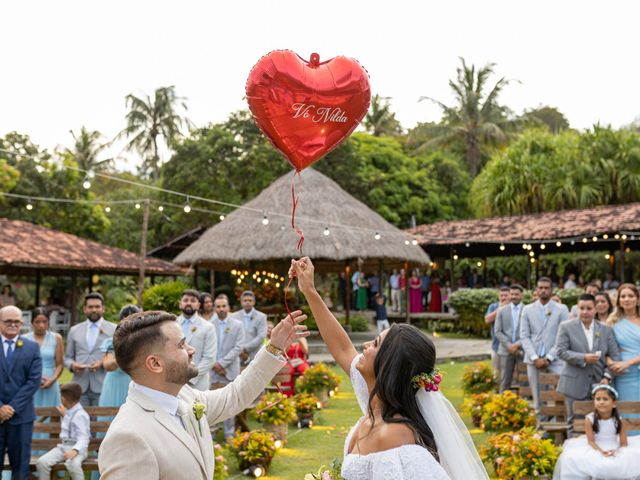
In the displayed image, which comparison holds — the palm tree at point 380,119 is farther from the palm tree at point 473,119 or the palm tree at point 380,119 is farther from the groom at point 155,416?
the groom at point 155,416

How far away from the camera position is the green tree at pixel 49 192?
2908 centimetres

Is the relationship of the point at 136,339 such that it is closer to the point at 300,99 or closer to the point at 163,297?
the point at 300,99

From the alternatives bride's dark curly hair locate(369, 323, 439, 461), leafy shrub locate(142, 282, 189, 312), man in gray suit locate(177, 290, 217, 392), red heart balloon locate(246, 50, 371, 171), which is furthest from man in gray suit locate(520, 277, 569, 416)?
leafy shrub locate(142, 282, 189, 312)

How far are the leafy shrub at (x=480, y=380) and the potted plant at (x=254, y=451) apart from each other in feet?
16.0

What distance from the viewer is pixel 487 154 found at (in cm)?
4644

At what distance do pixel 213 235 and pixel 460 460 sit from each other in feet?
70.5

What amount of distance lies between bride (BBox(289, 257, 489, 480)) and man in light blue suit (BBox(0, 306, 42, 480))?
4.51 m

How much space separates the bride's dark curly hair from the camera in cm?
327

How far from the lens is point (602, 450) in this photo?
23.0ft

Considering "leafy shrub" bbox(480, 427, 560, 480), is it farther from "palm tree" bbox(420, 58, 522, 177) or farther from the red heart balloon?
"palm tree" bbox(420, 58, 522, 177)

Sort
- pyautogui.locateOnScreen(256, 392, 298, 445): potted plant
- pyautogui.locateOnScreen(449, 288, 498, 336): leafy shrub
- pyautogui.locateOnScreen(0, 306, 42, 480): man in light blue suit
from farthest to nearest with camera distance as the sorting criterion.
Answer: pyautogui.locateOnScreen(449, 288, 498, 336): leafy shrub, pyautogui.locateOnScreen(256, 392, 298, 445): potted plant, pyautogui.locateOnScreen(0, 306, 42, 480): man in light blue suit

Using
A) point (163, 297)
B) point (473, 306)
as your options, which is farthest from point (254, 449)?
point (473, 306)

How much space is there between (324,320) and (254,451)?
14.3 ft

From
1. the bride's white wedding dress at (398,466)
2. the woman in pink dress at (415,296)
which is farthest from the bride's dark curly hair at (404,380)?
the woman in pink dress at (415,296)
